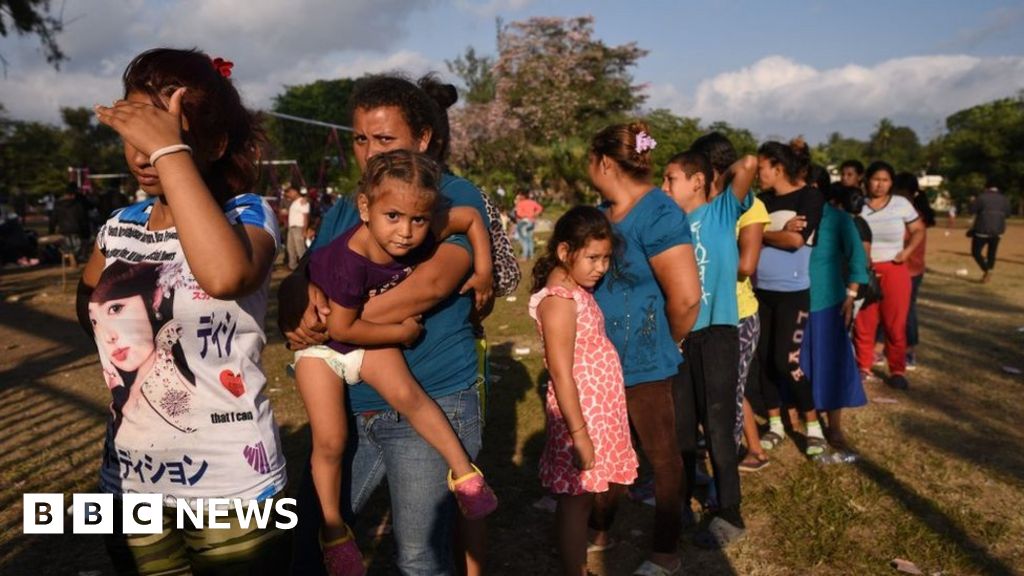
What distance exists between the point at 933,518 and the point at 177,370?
161 inches

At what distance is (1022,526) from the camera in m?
3.86

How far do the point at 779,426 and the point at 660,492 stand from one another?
2303 mm

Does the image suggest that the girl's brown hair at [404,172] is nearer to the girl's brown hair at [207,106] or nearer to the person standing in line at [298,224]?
the girl's brown hair at [207,106]

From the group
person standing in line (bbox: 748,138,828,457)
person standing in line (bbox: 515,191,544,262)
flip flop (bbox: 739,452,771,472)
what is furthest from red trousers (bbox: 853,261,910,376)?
person standing in line (bbox: 515,191,544,262)

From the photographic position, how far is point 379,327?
2.00 metres

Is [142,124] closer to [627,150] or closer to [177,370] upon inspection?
[177,370]

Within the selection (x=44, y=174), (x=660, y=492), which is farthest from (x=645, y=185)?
(x=44, y=174)

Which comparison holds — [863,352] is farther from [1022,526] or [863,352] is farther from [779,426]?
[1022,526]

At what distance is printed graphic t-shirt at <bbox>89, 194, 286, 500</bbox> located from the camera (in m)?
1.71

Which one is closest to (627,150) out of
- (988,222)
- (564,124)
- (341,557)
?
(341,557)

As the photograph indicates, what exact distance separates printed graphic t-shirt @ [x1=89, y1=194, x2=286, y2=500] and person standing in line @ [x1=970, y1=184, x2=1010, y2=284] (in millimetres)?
15115

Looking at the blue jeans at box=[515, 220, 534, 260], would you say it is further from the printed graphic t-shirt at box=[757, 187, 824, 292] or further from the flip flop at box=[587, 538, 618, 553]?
the flip flop at box=[587, 538, 618, 553]

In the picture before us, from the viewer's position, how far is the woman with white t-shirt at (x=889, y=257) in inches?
255

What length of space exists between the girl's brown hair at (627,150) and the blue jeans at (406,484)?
4.56 feet
